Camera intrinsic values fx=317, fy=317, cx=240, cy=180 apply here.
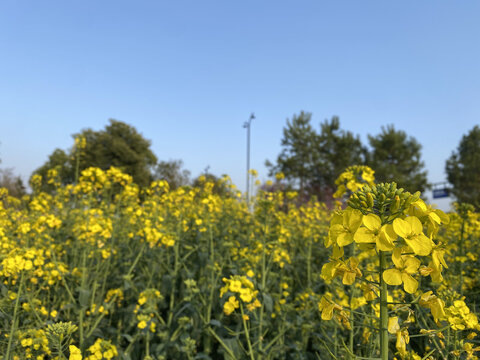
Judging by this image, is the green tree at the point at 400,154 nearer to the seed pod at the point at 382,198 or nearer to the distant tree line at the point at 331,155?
the distant tree line at the point at 331,155

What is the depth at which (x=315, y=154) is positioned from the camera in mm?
30188

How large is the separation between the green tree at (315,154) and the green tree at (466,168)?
354 inches

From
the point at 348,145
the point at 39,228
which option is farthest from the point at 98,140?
the point at 39,228

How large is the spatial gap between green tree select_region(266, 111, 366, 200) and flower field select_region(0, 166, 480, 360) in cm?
2407

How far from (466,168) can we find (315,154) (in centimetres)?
1386

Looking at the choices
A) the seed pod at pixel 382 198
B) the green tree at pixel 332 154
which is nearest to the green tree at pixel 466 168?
the green tree at pixel 332 154

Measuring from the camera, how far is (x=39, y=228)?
11.7ft

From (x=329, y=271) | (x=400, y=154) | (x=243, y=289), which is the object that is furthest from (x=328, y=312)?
(x=400, y=154)

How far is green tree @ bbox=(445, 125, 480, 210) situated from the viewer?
28.1m

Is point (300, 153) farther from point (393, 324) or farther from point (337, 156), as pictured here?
point (393, 324)

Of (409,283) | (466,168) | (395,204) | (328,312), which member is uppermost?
(466,168)

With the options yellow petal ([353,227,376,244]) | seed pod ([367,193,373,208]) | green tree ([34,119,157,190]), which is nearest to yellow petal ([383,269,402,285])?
yellow petal ([353,227,376,244])

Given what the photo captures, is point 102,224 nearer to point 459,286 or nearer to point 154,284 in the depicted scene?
point 154,284

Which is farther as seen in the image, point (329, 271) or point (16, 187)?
point (16, 187)
